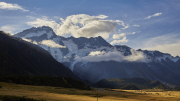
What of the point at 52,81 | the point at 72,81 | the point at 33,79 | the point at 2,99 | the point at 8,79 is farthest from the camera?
the point at 72,81

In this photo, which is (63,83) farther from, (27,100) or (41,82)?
(27,100)

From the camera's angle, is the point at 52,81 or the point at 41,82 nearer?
the point at 41,82

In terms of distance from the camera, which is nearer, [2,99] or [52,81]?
[2,99]

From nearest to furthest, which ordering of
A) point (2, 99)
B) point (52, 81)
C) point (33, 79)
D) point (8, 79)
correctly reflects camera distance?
point (2, 99) < point (8, 79) < point (33, 79) < point (52, 81)

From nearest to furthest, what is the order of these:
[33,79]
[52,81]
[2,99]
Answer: [2,99], [33,79], [52,81]

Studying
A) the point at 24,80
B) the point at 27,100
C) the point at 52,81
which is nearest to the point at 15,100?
the point at 27,100

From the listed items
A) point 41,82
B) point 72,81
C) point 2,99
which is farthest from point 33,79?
point 2,99

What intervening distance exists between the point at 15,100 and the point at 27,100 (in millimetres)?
3660

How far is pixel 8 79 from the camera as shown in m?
145

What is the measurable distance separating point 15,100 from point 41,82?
346 ft

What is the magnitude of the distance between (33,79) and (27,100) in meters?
106

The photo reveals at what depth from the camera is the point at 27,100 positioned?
178ft

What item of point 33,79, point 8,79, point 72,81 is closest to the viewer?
point 8,79

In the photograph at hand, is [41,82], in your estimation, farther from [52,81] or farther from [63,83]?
[63,83]
